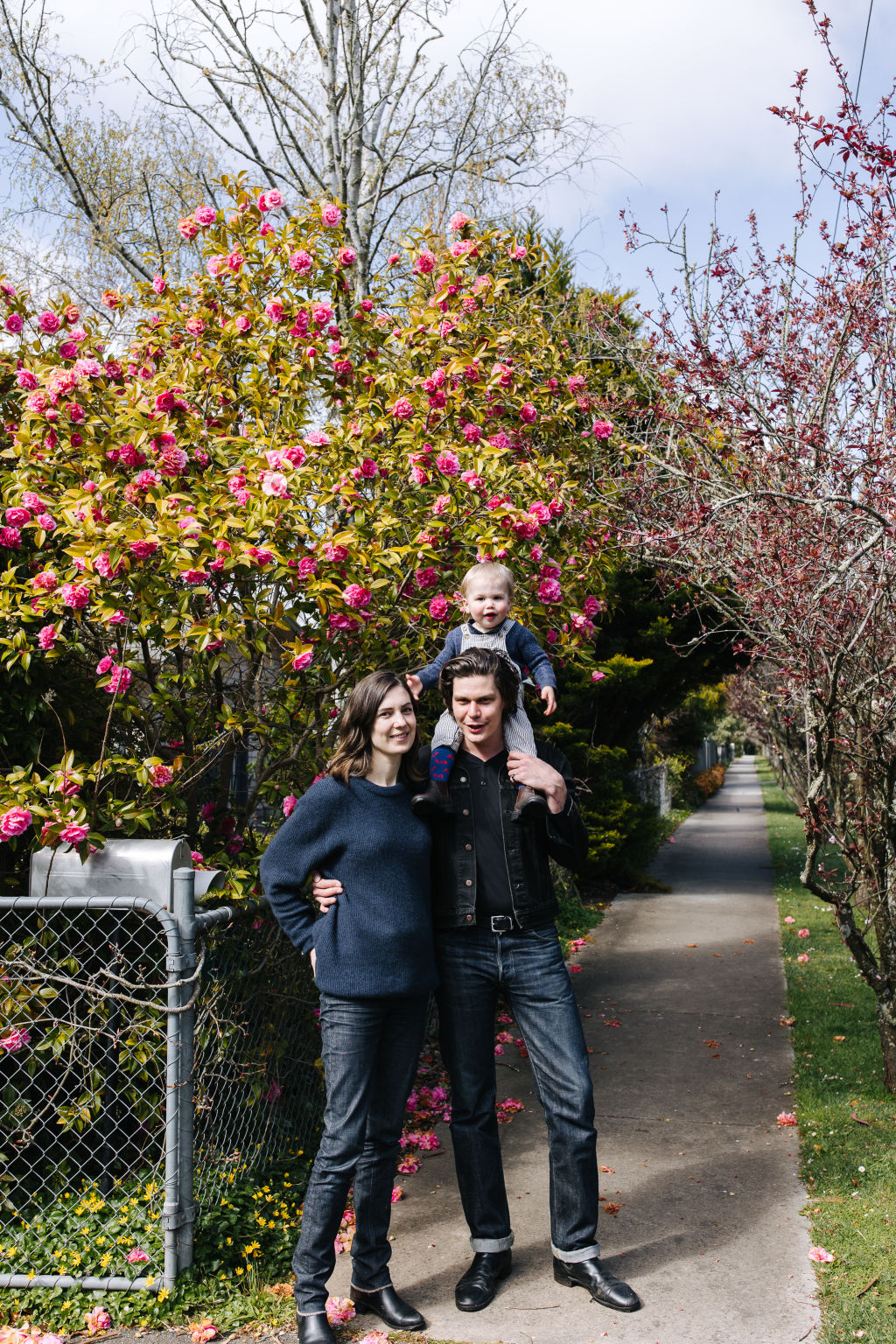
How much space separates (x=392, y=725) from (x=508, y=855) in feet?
1.88

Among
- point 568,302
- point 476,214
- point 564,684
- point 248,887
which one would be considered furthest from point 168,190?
point 248,887

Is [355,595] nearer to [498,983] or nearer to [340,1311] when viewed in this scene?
[498,983]

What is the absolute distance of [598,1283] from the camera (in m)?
3.14

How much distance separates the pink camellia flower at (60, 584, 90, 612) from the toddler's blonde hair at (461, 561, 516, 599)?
131 cm

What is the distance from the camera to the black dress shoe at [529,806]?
3.20 meters

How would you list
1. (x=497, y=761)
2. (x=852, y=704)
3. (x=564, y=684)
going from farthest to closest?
1. (x=564, y=684)
2. (x=852, y=704)
3. (x=497, y=761)

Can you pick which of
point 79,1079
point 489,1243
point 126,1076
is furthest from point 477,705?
point 79,1079

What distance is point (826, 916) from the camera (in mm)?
10281

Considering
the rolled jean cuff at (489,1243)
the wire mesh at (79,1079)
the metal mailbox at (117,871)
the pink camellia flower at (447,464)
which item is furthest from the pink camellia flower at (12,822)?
the pink camellia flower at (447,464)

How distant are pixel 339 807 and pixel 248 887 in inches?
40.9

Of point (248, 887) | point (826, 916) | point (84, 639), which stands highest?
point (84, 639)

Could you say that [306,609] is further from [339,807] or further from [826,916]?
[826,916]

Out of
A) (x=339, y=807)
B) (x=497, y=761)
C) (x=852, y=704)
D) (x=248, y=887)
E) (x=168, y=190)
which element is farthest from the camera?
(x=168, y=190)

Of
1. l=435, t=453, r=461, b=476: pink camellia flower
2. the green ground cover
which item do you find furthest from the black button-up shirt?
the green ground cover
